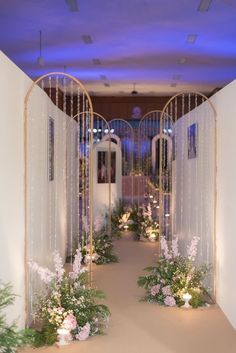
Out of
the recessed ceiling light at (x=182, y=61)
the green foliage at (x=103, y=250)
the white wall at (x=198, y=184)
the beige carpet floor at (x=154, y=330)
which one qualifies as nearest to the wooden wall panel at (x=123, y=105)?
the recessed ceiling light at (x=182, y=61)

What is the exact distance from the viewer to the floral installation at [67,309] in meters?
4.86

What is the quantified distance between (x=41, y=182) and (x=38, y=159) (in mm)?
321

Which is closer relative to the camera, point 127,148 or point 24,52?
point 24,52

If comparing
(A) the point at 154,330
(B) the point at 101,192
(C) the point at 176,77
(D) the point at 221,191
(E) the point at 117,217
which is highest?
(C) the point at 176,77

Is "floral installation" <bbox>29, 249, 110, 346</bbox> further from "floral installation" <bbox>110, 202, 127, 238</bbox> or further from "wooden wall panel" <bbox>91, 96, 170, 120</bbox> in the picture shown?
"wooden wall panel" <bbox>91, 96, 170, 120</bbox>

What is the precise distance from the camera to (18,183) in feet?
15.5

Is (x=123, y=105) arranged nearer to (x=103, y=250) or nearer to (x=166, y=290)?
(x=103, y=250)

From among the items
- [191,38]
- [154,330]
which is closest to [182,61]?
[191,38]

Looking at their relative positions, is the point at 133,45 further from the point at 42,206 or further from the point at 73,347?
the point at 73,347

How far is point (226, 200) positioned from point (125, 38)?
13.0 ft

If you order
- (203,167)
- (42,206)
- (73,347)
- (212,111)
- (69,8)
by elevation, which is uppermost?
(69,8)

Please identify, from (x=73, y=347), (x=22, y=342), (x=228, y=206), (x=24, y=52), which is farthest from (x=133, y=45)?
(x=22, y=342)

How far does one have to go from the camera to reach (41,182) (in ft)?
19.2

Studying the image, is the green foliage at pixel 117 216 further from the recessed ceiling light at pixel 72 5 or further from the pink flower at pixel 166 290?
the recessed ceiling light at pixel 72 5
